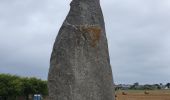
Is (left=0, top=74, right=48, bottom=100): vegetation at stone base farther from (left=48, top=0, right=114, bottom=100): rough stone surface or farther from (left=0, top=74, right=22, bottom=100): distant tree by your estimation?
(left=48, top=0, right=114, bottom=100): rough stone surface

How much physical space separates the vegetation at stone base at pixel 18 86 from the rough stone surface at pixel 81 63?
47138 millimetres

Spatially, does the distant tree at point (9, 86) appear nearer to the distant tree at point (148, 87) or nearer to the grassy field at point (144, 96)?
the grassy field at point (144, 96)

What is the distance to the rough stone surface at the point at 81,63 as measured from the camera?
13422 millimetres

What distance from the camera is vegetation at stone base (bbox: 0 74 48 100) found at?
200 ft

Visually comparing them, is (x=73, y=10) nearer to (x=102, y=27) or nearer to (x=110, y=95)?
(x=102, y=27)

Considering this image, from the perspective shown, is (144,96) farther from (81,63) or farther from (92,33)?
(81,63)

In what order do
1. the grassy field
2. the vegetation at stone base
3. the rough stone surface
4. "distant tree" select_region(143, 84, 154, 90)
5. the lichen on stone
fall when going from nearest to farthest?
the rough stone surface < the lichen on stone < the grassy field < the vegetation at stone base < "distant tree" select_region(143, 84, 154, 90)

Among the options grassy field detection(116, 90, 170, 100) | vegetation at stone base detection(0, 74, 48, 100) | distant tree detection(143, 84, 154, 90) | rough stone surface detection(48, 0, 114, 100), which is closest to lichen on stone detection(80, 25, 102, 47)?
rough stone surface detection(48, 0, 114, 100)

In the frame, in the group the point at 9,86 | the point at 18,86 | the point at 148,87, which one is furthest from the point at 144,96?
the point at 148,87

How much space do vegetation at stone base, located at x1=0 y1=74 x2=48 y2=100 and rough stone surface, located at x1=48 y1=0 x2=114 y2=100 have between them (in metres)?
47.1

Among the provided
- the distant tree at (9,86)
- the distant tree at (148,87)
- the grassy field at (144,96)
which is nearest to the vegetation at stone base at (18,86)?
the distant tree at (9,86)

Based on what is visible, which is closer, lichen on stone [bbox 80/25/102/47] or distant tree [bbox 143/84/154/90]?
lichen on stone [bbox 80/25/102/47]

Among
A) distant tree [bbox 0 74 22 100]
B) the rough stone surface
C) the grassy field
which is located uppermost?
distant tree [bbox 0 74 22 100]

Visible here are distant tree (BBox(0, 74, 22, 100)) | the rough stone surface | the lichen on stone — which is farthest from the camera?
distant tree (BBox(0, 74, 22, 100))
